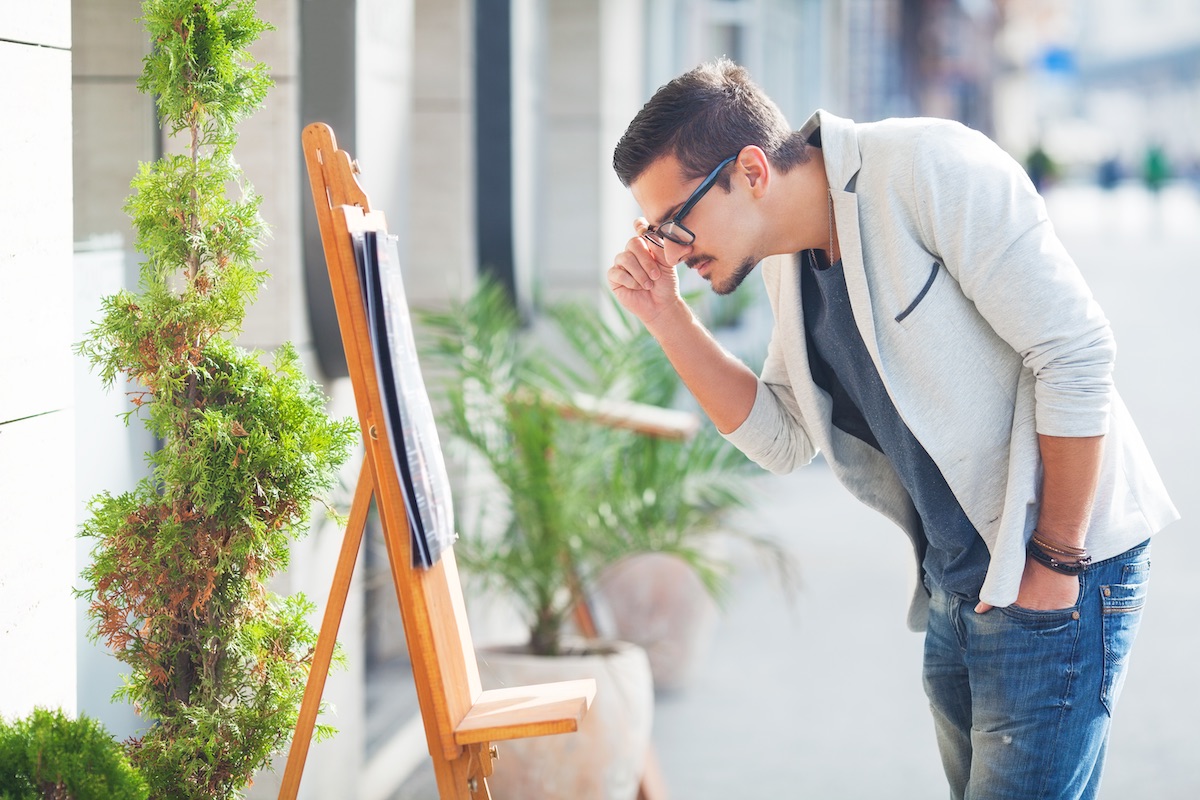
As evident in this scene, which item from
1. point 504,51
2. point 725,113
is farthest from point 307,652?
point 504,51

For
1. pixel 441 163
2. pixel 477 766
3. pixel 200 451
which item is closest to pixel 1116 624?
pixel 477 766

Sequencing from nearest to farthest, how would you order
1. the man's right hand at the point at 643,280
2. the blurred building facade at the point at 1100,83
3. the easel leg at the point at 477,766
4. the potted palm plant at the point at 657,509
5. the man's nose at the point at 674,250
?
the easel leg at the point at 477,766
the man's nose at the point at 674,250
the man's right hand at the point at 643,280
the potted palm plant at the point at 657,509
the blurred building facade at the point at 1100,83

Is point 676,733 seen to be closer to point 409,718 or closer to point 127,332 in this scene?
point 409,718

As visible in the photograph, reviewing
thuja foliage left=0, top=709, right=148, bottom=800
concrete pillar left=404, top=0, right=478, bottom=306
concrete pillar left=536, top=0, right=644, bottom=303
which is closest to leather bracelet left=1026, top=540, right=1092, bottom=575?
thuja foliage left=0, top=709, right=148, bottom=800

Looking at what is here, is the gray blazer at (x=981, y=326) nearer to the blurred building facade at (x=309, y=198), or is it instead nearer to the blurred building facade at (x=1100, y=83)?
the blurred building facade at (x=309, y=198)

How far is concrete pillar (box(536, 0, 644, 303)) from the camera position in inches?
221

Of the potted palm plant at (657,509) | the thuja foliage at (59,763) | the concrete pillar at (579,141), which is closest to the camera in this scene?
the thuja foliage at (59,763)

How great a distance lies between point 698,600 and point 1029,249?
9.43 ft

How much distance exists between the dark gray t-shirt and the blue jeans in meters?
0.10

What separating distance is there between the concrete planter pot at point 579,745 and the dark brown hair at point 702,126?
165 cm

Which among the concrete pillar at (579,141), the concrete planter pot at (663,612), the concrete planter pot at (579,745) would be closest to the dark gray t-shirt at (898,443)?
the concrete planter pot at (579,745)

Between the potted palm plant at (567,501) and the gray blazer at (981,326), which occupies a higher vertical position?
the gray blazer at (981,326)

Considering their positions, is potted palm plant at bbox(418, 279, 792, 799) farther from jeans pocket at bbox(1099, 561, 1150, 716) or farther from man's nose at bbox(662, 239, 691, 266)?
jeans pocket at bbox(1099, 561, 1150, 716)

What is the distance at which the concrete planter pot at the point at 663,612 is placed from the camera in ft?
14.7
